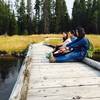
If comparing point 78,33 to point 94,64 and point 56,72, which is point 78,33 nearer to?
point 94,64

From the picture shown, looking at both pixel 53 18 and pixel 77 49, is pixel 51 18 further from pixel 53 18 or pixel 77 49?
pixel 77 49

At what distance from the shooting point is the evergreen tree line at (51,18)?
291 ft

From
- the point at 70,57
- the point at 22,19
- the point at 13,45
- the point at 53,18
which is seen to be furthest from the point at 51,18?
the point at 70,57

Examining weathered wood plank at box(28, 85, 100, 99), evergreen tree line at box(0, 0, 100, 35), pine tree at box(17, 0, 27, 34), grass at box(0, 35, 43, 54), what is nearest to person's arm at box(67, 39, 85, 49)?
weathered wood plank at box(28, 85, 100, 99)

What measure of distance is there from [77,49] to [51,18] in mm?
85888

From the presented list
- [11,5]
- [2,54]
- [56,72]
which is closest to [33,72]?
[56,72]

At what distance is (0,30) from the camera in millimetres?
90000

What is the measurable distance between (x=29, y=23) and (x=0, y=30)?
31.1ft

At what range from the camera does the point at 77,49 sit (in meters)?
13.8

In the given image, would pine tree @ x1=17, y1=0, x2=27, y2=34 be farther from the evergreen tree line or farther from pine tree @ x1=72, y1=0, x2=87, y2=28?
pine tree @ x1=72, y1=0, x2=87, y2=28

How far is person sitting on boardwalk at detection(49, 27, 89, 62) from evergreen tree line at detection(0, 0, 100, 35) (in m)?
69.8

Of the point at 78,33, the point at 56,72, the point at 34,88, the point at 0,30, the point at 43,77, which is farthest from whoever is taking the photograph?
the point at 0,30

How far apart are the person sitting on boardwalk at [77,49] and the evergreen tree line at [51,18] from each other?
6976 centimetres

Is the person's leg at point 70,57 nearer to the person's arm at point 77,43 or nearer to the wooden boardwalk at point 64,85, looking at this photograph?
the person's arm at point 77,43
